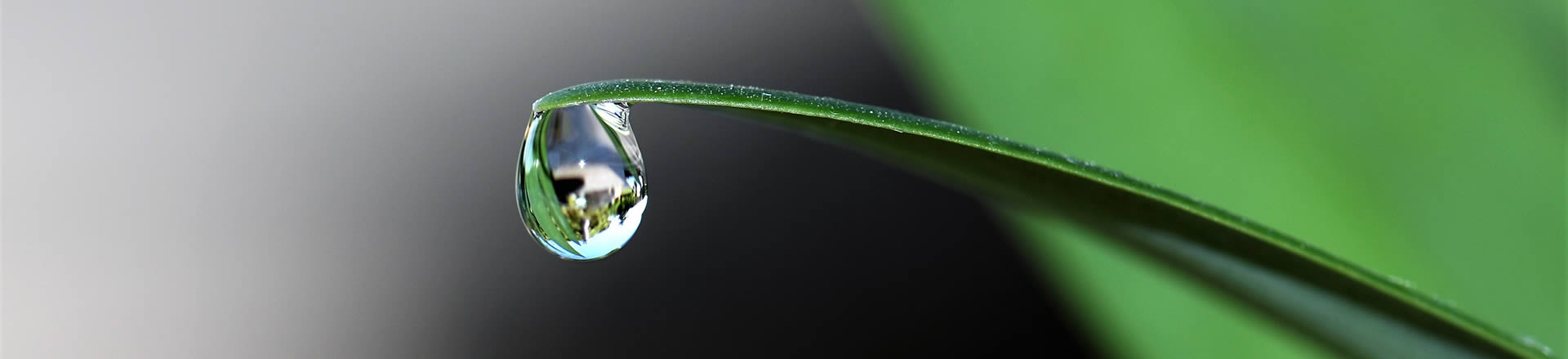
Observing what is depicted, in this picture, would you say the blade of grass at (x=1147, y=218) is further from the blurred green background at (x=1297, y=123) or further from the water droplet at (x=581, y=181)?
the blurred green background at (x=1297, y=123)

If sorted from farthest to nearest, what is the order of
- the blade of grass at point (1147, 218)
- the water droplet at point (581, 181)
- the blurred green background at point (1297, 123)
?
1. the blurred green background at point (1297, 123)
2. the water droplet at point (581, 181)
3. the blade of grass at point (1147, 218)

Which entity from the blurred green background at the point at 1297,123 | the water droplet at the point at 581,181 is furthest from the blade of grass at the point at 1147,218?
the blurred green background at the point at 1297,123

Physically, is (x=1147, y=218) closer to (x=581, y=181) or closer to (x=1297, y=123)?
(x=581, y=181)

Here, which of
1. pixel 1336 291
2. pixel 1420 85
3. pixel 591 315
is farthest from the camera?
pixel 591 315

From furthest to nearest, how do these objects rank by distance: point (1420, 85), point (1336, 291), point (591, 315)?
point (591, 315)
point (1420, 85)
point (1336, 291)

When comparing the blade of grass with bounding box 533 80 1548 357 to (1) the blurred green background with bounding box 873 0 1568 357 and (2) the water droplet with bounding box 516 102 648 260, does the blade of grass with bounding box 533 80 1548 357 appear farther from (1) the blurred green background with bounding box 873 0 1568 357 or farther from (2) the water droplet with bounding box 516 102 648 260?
(1) the blurred green background with bounding box 873 0 1568 357

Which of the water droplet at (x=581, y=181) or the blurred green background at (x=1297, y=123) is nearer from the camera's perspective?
the water droplet at (x=581, y=181)

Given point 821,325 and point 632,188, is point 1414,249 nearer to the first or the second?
point 632,188

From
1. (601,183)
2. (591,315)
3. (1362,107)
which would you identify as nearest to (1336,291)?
(601,183)
